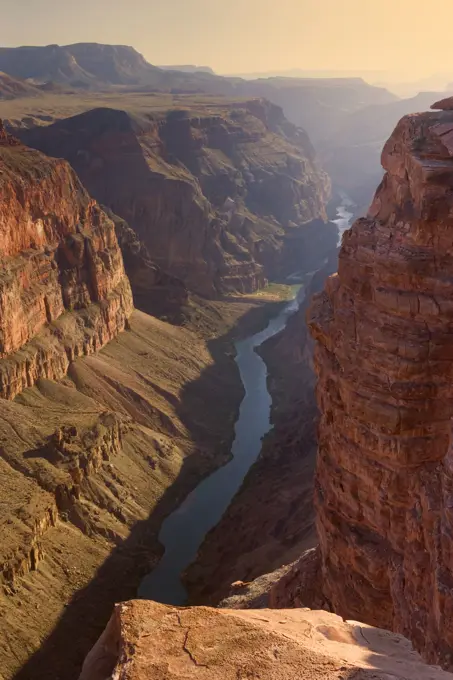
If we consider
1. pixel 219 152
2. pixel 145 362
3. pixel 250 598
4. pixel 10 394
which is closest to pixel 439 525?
pixel 250 598

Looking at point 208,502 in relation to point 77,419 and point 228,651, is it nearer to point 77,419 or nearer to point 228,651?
point 77,419

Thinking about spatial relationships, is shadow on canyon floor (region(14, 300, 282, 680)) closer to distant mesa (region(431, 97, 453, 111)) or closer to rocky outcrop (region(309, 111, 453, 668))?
rocky outcrop (region(309, 111, 453, 668))

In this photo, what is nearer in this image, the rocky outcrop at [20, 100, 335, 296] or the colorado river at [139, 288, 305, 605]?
the colorado river at [139, 288, 305, 605]

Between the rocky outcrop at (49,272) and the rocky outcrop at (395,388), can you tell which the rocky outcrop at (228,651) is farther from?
the rocky outcrop at (49,272)

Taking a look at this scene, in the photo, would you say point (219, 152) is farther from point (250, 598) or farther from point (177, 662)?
point (177, 662)

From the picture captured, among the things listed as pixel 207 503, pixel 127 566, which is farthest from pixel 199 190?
pixel 127 566

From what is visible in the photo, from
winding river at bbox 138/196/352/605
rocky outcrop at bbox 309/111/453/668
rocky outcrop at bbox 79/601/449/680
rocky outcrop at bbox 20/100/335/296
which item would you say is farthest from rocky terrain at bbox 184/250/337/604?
rocky outcrop at bbox 20/100/335/296
